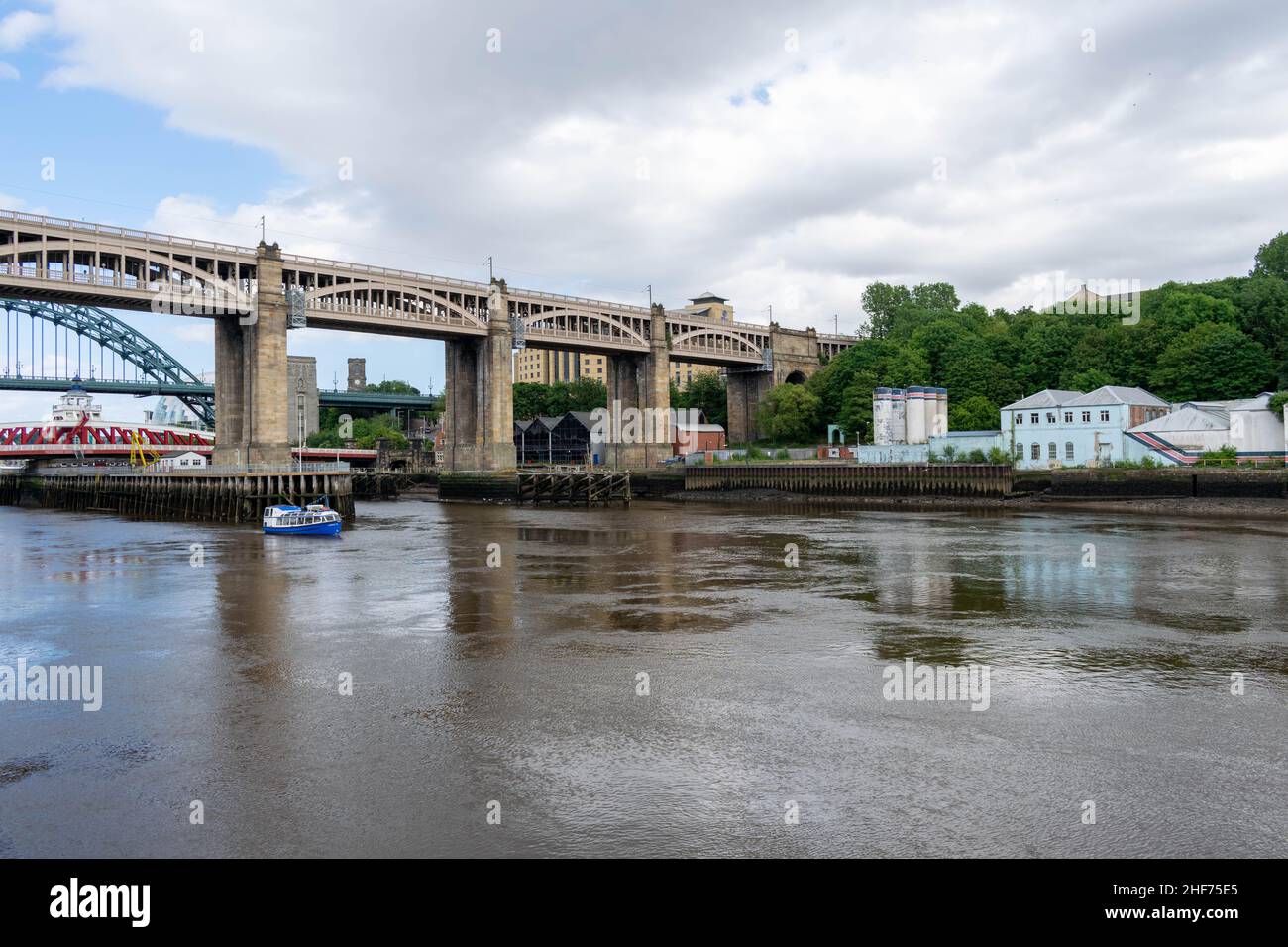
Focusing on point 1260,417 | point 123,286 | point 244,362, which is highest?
point 123,286

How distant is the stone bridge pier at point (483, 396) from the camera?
97375 mm

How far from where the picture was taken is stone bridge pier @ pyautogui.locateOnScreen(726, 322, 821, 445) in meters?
130

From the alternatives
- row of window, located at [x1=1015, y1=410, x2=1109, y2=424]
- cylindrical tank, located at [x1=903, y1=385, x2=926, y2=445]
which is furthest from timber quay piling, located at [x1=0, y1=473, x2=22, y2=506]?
row of window, located at [x1=1015, y1=410, x2=1109, y2=424]

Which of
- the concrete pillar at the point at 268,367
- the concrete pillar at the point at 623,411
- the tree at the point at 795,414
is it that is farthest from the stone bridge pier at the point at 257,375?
the tree at the point at 795,414

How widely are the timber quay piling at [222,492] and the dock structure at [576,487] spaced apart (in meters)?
20.4

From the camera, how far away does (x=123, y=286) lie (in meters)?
70.8

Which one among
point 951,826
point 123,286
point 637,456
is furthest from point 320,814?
point 637,456

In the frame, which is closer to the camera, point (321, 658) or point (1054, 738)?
point (1054, 738)

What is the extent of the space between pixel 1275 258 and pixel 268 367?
102085 mm

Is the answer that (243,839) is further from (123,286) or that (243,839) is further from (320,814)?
(123,286)

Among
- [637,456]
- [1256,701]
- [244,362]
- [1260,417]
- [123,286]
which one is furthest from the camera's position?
[637,456]

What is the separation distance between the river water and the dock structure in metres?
51.3

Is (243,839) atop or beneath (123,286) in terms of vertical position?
beneath
